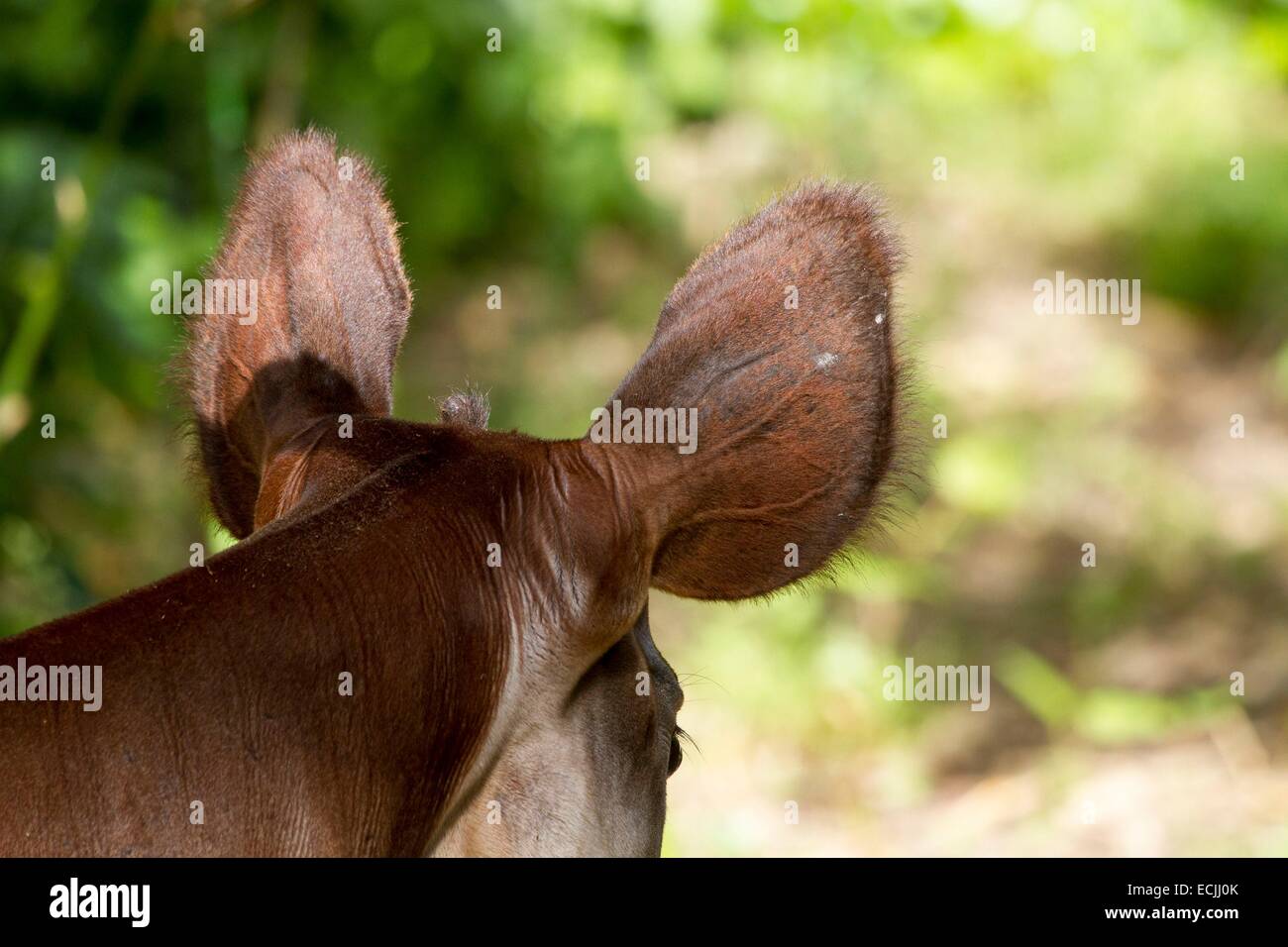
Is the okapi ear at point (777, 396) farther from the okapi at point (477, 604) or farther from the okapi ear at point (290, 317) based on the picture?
the okapi ear at point (290, 317)

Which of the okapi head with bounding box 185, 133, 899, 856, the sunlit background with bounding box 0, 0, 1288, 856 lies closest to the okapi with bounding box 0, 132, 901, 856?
the okapi head with bounding box 185, 133, 899, 856

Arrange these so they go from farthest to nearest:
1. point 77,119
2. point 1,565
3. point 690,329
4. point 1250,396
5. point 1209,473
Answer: point 1250,396 → point 1209,473 → point 77,119 → point 1,565 → point 690,329

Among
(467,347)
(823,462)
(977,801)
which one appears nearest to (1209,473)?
(977,801)

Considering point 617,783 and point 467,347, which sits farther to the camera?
point 467,347

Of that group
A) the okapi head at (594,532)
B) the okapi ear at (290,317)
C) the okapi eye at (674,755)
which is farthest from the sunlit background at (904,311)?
the okapi head at (594,532)

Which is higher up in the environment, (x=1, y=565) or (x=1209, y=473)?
(x=1209, y=473)

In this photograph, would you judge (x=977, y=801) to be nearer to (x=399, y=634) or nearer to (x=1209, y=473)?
(x=1209, y=473)

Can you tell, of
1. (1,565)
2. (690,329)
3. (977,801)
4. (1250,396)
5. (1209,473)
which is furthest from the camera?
(1250,396)
